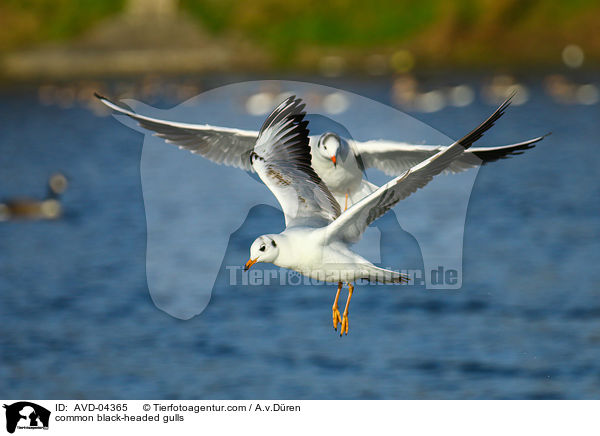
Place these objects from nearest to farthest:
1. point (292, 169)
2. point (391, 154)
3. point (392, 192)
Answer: point (392, 192), point (292, 169), point (391, 154)

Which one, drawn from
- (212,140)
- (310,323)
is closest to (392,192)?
(212,140)

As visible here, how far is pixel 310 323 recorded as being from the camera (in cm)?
1747

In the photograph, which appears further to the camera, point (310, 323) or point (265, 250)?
point (310, 323)

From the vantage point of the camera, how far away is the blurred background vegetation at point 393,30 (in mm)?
57062

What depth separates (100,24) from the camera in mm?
61250

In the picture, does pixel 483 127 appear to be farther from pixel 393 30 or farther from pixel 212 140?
pixel 393 30

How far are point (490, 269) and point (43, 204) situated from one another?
12.3 metres

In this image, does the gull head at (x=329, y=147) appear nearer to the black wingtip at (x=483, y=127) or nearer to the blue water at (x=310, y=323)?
the black wingtip at (x=483, y=127)

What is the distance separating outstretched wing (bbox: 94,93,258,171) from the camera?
256 inches

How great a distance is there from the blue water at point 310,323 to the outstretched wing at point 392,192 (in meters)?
9.42

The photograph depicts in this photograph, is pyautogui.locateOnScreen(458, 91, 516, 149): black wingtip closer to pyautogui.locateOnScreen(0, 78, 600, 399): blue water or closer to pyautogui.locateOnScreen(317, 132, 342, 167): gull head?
pyautogui.locateOnScreen(317, 132, 342, 167): gull head
